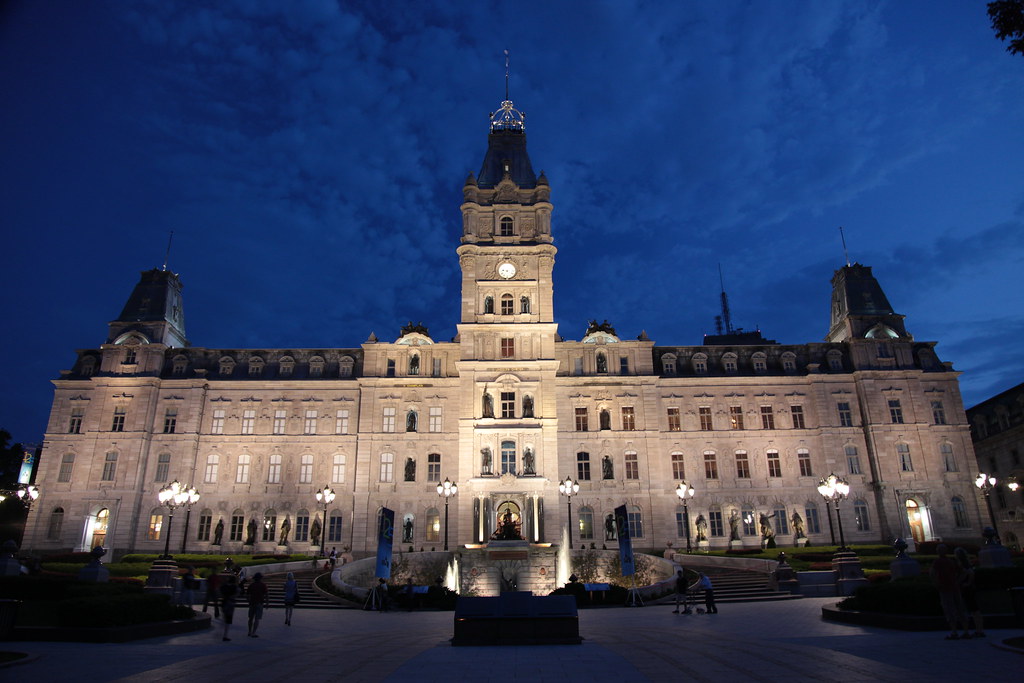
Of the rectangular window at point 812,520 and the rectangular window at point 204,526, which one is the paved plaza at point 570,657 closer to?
the rectangular window at point 204,526

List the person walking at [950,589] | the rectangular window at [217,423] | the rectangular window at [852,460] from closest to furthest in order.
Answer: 1. the person walking at [950,589]
2. the rectangular window at [852,460]
3. the rectangular window at [217,423]

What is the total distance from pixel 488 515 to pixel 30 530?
34694 millimetres

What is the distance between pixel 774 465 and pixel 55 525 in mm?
56382

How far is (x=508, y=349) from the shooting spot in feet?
169

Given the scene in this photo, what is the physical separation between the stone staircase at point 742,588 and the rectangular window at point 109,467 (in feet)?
146

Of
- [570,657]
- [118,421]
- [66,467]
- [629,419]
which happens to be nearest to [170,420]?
[118,421]

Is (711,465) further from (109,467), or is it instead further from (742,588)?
(109,467)

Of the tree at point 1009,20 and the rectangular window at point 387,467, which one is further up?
the tree at point 1009,20

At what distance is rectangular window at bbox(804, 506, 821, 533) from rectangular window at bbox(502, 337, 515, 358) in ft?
86.5

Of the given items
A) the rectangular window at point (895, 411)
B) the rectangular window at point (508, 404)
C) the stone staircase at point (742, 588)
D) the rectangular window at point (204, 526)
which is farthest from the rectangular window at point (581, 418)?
the rectangular window at point (204, 526)

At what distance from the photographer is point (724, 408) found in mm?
53969

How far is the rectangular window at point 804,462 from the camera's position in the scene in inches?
2041

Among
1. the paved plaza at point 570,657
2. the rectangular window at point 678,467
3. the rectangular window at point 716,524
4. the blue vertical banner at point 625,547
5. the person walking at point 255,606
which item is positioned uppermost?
the rectangular window at point 678,467

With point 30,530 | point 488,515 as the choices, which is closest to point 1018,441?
point 488,515
